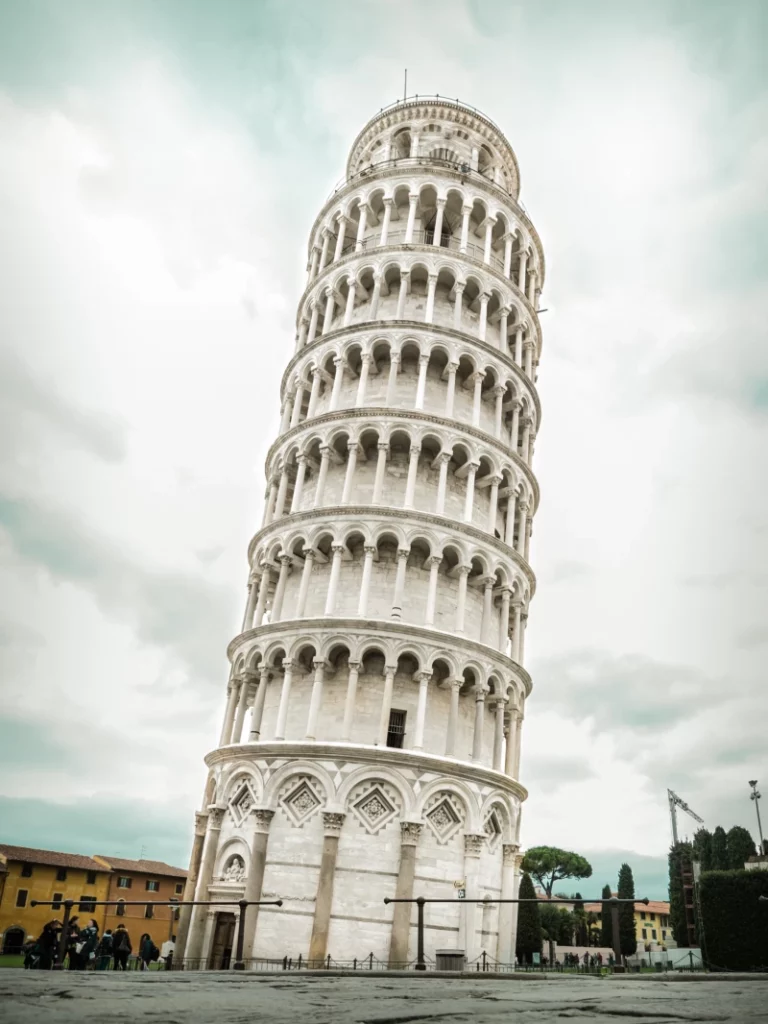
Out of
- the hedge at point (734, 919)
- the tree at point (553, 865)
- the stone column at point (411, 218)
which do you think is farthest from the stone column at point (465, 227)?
the tree at point (553, 865)

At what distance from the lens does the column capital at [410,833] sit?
26650mm

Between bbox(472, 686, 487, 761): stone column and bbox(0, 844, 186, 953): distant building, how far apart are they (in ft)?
113

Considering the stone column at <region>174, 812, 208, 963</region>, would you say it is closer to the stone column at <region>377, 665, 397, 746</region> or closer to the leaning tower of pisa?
the leaning tower of pisa

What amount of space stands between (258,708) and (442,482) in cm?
1118

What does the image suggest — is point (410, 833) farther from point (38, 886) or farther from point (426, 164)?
point (38, 886)

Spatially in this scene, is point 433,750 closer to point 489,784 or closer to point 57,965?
point 489,784

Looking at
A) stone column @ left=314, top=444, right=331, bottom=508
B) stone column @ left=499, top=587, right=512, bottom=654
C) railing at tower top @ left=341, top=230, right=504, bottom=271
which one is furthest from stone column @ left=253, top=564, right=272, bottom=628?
railing at tower top @ left=341, top=230, right=504, bottom=271

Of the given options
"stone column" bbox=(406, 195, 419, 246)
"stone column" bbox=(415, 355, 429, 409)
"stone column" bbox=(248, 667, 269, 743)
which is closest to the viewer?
"stone column" bbox=(248, 667, 269, 743)

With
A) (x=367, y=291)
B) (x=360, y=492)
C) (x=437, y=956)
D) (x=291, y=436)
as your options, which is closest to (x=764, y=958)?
(x=437, y=956)

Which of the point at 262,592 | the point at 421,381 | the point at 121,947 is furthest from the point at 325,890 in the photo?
the point at 421,381

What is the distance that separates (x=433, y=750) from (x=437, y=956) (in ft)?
23.9

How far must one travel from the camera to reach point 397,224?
132 ft

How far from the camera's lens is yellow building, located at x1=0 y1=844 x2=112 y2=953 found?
196ft

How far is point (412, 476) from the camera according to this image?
1282 inches
